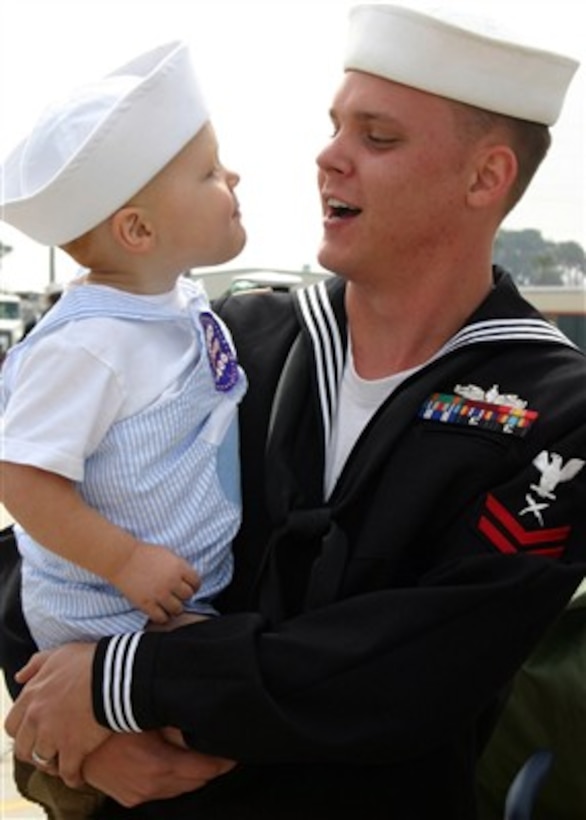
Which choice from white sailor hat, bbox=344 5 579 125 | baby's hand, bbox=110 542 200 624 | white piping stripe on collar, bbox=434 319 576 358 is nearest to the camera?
baby's hand, bbox=110 542 200 624

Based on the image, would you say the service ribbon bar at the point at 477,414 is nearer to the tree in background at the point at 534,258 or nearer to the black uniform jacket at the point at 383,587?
the black uniform jacket at the point at 383,587

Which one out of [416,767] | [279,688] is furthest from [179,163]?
[416,767]

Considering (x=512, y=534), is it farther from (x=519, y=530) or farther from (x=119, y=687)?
(x=119, y=687)

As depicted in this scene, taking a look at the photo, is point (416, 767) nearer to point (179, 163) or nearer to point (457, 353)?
point (457, 353)

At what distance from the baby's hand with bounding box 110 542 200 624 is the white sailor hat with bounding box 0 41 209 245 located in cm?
53

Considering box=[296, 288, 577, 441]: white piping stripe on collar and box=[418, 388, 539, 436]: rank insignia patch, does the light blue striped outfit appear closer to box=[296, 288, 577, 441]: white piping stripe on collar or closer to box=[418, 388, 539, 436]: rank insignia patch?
box=[296, 288, 577, 441]: white piping stripe on collar

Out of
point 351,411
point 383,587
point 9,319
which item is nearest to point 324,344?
point 351,411

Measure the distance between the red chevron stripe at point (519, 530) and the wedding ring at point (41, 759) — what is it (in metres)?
0.78

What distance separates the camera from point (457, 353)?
1.94 meters

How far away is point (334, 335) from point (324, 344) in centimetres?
3

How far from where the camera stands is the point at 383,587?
180 centimetres

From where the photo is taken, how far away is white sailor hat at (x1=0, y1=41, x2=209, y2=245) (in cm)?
184

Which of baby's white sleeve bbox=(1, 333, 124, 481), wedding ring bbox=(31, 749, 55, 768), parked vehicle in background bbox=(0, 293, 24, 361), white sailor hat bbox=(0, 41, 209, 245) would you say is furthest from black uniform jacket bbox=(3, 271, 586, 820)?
parked vehicle in background bbox=(0, 293, 24, 361)

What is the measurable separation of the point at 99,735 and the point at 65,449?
43 cm
